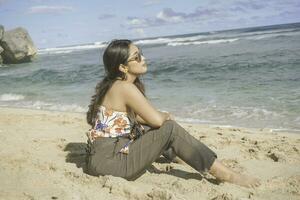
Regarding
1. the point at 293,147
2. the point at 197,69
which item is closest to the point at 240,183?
the point at 293,147

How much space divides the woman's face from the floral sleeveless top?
41 centimetres

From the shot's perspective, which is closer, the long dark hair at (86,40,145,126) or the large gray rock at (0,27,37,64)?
the long dark hair at (86,40,145,126)

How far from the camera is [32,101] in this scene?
36.4 ft

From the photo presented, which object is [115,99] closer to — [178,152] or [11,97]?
[178,152]

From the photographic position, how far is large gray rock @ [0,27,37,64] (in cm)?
2945

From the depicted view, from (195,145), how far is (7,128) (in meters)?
3.94

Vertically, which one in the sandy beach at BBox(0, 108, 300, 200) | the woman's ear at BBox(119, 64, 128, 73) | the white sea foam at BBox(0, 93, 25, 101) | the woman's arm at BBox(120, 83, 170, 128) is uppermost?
the woman's ear at BBox(119, 64, 128, 73)

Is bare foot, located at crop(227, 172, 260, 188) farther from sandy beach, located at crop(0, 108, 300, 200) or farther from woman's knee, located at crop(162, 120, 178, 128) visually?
woman's knee, located at crop(162, 120, 178, 128)

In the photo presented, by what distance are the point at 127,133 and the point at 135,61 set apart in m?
0.69

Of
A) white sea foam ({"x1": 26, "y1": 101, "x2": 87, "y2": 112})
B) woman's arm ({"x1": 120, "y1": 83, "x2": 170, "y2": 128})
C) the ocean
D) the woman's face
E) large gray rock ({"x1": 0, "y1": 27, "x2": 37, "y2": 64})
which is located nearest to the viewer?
woman's arm ({"x1": 120, "y1": 83, "x2": 170, "y2": 128})

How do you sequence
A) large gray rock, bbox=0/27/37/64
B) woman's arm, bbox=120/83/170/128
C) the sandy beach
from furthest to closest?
large gray rock, bbox=0/27/37/64 → woman's arm, bbox=120/83/170/128 → the sandy beach

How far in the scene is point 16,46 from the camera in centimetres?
2956

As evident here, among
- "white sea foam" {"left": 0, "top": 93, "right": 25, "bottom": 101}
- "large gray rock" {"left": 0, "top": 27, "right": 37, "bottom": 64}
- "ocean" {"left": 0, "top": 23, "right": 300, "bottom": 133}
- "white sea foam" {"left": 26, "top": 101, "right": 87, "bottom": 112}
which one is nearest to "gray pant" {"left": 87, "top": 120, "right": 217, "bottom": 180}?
"ocean" {"left": 0, "top": 23, "right": 300, "bottom": 133}

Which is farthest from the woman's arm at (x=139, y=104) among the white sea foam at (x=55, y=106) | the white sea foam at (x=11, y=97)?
the white sea foam at (x=11, y=97)
